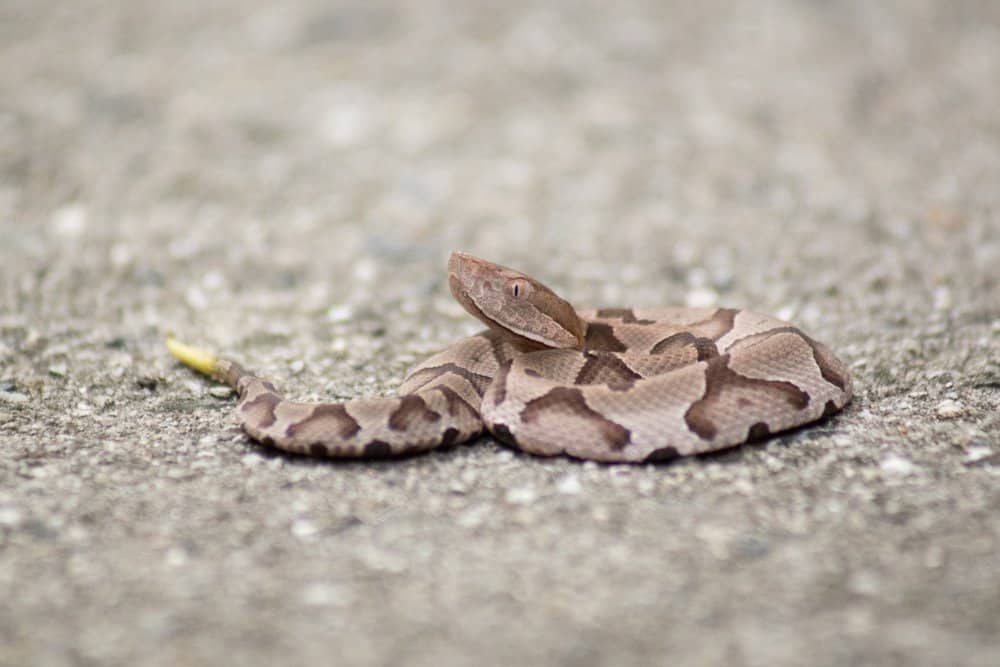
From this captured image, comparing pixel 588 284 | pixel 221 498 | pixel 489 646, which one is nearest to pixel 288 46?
pixel 588 284

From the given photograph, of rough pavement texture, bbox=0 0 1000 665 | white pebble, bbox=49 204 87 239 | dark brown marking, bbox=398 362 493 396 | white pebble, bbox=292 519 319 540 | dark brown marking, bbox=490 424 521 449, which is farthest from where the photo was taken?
white pebble, bbox=49 204 87 239

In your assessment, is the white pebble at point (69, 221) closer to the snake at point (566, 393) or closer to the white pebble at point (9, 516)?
the snake at point (566, 393)

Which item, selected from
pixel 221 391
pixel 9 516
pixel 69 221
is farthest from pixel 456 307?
pixel 9 516

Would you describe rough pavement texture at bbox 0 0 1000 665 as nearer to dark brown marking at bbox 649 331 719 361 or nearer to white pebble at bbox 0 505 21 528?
white pebble at bbox 0 505 21 528

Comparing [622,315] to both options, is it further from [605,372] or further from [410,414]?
[410,414]

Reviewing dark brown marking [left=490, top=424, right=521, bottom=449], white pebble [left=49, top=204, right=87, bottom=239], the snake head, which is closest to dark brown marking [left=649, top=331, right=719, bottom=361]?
the snake head

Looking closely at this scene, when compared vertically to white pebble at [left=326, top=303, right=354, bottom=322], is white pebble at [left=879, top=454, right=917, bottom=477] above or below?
above

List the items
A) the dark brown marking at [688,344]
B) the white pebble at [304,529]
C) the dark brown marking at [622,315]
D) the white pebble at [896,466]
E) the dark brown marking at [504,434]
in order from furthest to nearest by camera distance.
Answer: the dark brown marking at [622,315], the dark brown marking at [688,344], the dark brown marking at [504,434], the white pebble at [896,466], the white pebble at [304,529]

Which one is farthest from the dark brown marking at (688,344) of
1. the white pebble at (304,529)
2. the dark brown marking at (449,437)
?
the white pebble at (304,529)
